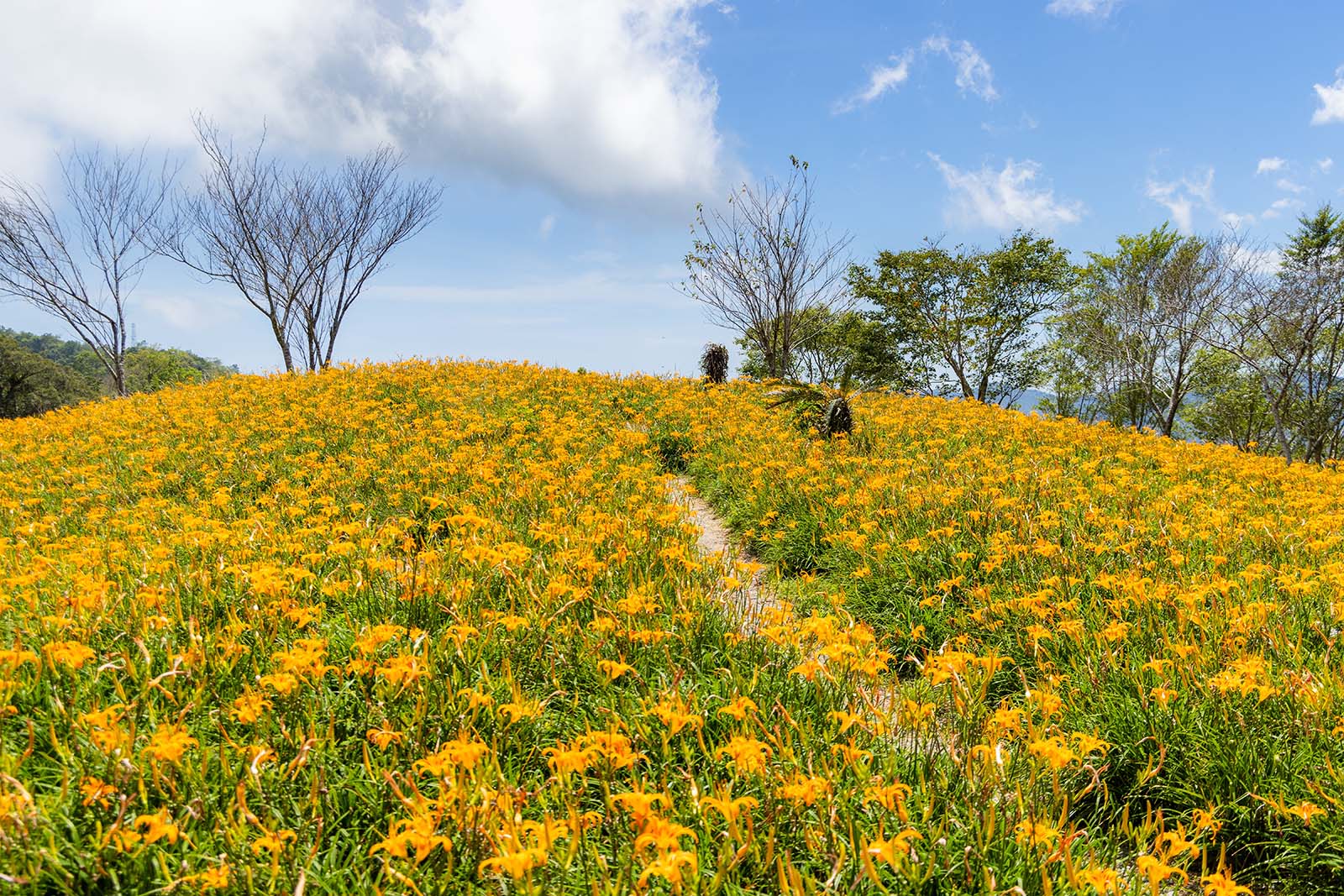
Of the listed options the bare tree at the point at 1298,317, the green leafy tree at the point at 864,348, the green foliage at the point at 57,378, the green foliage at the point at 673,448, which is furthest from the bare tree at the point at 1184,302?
the green foliage at the point at 57,378

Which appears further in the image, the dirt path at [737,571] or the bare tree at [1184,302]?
the bare tree at [1184,302]

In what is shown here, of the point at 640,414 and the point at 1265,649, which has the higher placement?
the point at 640,414

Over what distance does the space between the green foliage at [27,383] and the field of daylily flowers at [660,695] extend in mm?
47685

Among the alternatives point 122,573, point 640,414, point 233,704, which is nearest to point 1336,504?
point 640,414

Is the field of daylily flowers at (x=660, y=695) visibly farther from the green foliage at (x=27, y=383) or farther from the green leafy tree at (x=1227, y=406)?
the green foliage at (x=27, y=383)

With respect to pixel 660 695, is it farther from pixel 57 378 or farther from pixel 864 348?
pixel 57 378

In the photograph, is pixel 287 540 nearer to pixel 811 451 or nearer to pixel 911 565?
pixel 911 565

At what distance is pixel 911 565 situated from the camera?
483 centimetres

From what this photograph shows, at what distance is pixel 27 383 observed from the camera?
39781mm

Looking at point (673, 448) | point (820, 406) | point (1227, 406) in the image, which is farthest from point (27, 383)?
point (1227, 406)

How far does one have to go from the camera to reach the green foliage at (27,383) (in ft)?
127

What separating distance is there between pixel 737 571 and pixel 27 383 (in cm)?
5539

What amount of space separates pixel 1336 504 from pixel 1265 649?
5.21m

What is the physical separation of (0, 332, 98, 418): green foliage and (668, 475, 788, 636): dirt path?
1859 inches
